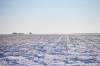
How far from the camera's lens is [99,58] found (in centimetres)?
348

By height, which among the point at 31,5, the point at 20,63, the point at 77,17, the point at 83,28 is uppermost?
the point at 31,5

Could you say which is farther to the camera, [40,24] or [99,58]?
[40,24]

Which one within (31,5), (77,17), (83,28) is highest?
(31,5)

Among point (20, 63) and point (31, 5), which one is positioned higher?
point (31, 5)

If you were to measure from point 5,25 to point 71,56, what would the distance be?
61.3 inches

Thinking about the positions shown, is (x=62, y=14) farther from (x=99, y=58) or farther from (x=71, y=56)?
(x=99, y=58)

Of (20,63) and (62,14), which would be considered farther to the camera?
(62,14)

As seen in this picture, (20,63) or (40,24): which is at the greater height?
(40,24)

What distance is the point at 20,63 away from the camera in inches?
134

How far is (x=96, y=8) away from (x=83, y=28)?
0.49 metres

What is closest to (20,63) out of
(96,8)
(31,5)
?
(31,5)

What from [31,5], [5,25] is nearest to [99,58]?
[31,5]

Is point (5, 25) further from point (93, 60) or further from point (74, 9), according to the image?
point (93, 60)

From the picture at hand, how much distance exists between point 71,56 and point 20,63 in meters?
1.06
